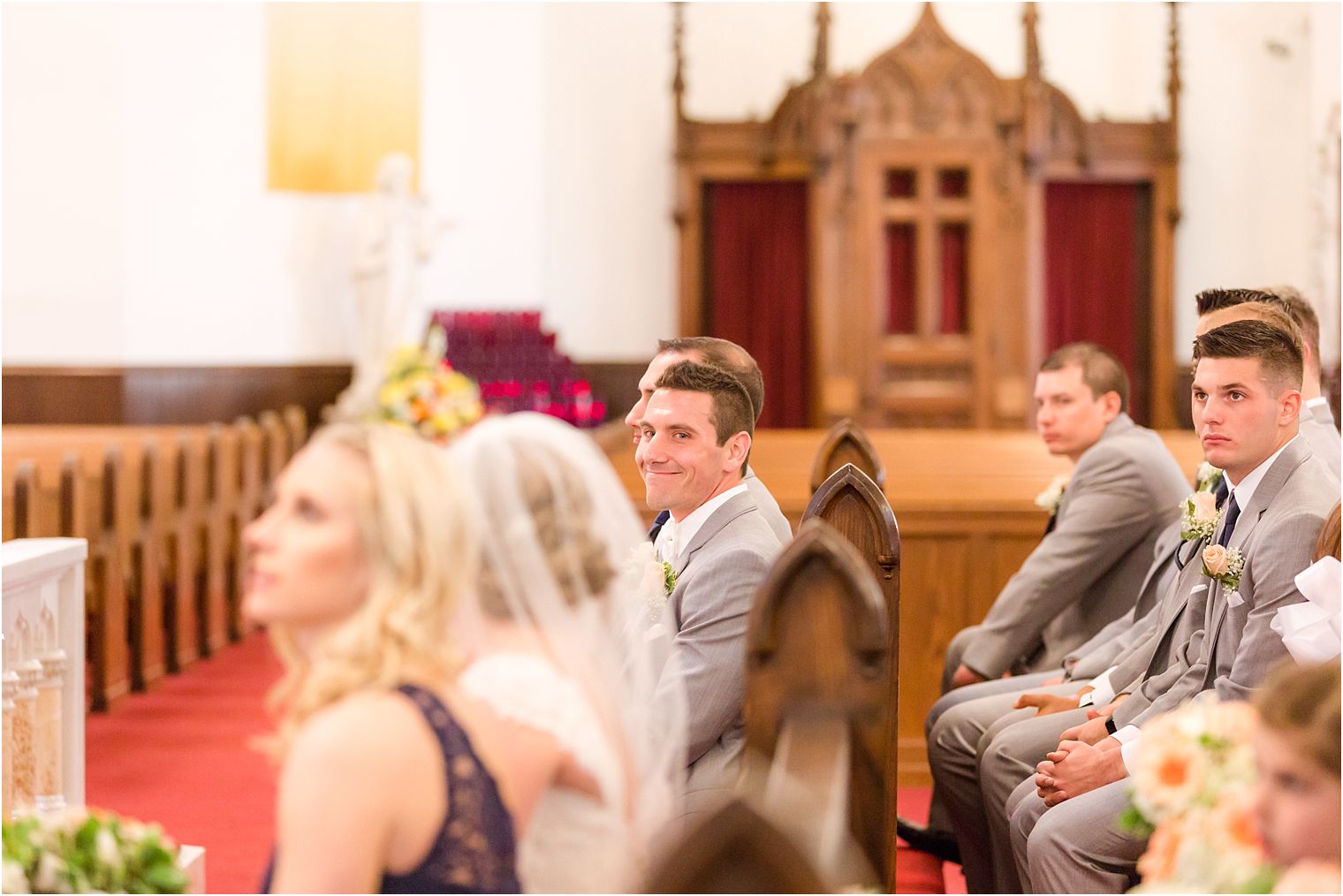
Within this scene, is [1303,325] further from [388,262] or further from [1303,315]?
[388,262]

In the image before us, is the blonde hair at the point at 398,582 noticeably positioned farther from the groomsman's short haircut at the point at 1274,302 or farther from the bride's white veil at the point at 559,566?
the groomsman's short haircut at the point at 1274,302

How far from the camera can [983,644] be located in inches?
166

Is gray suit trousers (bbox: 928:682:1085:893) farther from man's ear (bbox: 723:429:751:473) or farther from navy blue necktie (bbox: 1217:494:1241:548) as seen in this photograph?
man's ear (bbox: 723:429:751:473)

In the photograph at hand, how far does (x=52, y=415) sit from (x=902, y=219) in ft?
22.3

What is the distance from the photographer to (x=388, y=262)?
36.2ft

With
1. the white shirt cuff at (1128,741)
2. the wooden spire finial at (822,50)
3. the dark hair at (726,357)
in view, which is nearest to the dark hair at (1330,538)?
the white shirt cuff at (1128,741)

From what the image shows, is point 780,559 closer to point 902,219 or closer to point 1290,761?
point 1290,761

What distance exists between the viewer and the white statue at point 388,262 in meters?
11.0

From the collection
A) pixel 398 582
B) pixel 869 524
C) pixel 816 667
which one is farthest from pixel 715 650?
pixel 398 582

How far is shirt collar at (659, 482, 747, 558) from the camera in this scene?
282cm

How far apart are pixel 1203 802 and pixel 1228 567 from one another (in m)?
1.06

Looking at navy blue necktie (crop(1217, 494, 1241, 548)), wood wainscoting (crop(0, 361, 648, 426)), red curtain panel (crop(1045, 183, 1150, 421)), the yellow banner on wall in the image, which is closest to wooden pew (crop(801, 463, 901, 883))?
navy blue necktie (crop(1217, 494, 1241, 548))

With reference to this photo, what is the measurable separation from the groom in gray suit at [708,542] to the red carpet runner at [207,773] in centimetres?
163

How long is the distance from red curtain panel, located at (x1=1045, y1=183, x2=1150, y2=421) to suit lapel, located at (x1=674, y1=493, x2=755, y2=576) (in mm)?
8882
